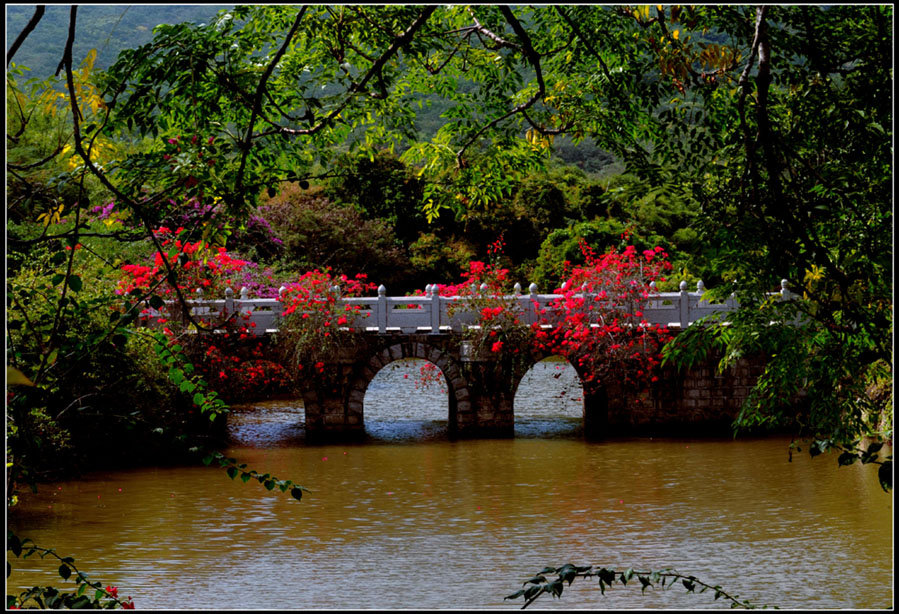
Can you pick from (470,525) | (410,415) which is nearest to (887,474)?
(470,525)

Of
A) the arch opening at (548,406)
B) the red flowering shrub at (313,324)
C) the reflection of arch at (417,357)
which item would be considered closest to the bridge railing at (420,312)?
the red flowering shrub at (313,324)

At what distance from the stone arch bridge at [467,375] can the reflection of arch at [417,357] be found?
0.6 inches

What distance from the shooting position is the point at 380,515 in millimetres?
Answer: 11727

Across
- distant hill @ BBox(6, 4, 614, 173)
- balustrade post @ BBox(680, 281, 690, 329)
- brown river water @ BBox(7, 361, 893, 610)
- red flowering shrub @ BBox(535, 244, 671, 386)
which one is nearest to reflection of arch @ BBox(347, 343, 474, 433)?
brown river water @ BBox(7, 361, 893, 610)

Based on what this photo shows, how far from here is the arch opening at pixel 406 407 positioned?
1752 centimetres

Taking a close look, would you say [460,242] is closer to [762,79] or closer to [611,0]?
[611,0]

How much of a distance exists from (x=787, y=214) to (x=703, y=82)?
233 cm

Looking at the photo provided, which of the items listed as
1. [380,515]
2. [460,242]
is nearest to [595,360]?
[380,515]

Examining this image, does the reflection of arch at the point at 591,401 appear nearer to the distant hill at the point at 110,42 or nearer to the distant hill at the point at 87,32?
the distant hill at the point at 110,42

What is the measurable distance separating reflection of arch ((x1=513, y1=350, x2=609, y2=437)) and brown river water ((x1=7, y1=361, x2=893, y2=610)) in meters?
0.60

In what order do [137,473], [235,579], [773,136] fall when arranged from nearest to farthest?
1. [773,136]
2. [235,579]
3. [137,473]

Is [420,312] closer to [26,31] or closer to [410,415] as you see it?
[410,415]

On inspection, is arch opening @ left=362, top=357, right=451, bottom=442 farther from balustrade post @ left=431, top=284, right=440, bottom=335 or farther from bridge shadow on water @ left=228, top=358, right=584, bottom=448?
balustrade post @ left=431, top=284, right=440, bottom=335

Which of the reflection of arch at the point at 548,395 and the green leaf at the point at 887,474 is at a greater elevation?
the green leaf at the point at 887,474
